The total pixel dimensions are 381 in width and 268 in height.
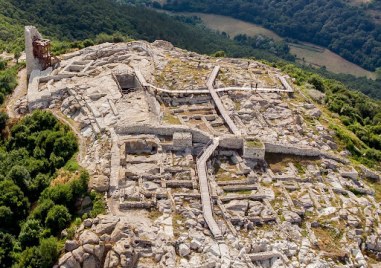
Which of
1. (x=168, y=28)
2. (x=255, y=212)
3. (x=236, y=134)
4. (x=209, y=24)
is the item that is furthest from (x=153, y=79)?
(x=209, y=24)

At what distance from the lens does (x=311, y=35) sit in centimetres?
15788

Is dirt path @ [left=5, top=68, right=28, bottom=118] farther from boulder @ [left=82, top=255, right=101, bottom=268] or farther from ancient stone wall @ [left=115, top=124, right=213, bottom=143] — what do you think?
boulder @ [left=82, top=255, right=101, bottom=268]

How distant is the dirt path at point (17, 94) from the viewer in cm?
4675

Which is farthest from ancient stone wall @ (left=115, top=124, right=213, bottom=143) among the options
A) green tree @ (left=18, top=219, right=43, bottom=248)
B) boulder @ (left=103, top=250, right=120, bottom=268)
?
boulder @ (left=103, top=250, right=120, bottom=268)

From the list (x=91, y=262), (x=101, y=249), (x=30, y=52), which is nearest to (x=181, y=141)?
(x=101, y=249)

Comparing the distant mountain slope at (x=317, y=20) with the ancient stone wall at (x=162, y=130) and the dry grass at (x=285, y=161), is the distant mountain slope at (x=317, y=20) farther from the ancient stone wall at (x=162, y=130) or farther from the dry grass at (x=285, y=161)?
the ancient stone wall at (x=162, y=130)

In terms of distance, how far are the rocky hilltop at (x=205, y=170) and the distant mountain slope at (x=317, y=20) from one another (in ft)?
325

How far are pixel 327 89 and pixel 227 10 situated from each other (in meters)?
115

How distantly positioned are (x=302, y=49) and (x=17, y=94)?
115 m

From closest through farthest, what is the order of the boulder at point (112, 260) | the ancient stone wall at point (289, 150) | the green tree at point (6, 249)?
the boulder at point (112, 260)
the green tree at point (6, 249)
the ancient stone wall at point (289, 150)

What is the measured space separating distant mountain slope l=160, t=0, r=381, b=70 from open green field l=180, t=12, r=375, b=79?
103 inches

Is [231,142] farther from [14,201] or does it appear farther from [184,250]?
[14,201]

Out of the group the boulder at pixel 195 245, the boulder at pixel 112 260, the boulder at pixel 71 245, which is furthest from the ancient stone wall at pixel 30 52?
the boulder at pixel 195 245

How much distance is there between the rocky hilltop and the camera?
94.4ft
